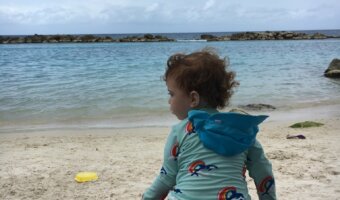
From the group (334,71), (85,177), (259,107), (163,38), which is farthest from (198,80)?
(163,38)

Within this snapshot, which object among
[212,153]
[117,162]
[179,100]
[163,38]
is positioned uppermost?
[179,100]

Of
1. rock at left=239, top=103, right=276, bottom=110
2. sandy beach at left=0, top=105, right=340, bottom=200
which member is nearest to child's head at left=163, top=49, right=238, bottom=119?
sandy beach at left=0, top=105, right=340, bottom=200

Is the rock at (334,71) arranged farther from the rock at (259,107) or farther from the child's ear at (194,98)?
the child's ear at (194,98)

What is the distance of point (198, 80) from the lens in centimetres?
211

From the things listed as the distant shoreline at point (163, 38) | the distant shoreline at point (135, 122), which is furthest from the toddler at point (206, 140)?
the distant shoreline at point (163, 38)

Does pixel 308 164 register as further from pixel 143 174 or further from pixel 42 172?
pixel 42 172

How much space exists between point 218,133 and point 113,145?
16.3 ft

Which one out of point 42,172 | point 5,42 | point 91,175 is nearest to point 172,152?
point 91,175

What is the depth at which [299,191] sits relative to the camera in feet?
14.9

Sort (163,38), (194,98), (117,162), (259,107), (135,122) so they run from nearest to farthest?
(194,98), (117,162), (135,122), (259,107), (163,38)

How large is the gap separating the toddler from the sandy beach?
7.61ft

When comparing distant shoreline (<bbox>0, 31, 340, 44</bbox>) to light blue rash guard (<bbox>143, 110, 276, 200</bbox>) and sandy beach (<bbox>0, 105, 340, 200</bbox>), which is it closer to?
sandy beach (<bbox>0, 105, 340, 200</bbox>)

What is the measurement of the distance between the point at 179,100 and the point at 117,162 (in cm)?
368

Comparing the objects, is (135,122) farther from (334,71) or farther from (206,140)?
(334,71)
